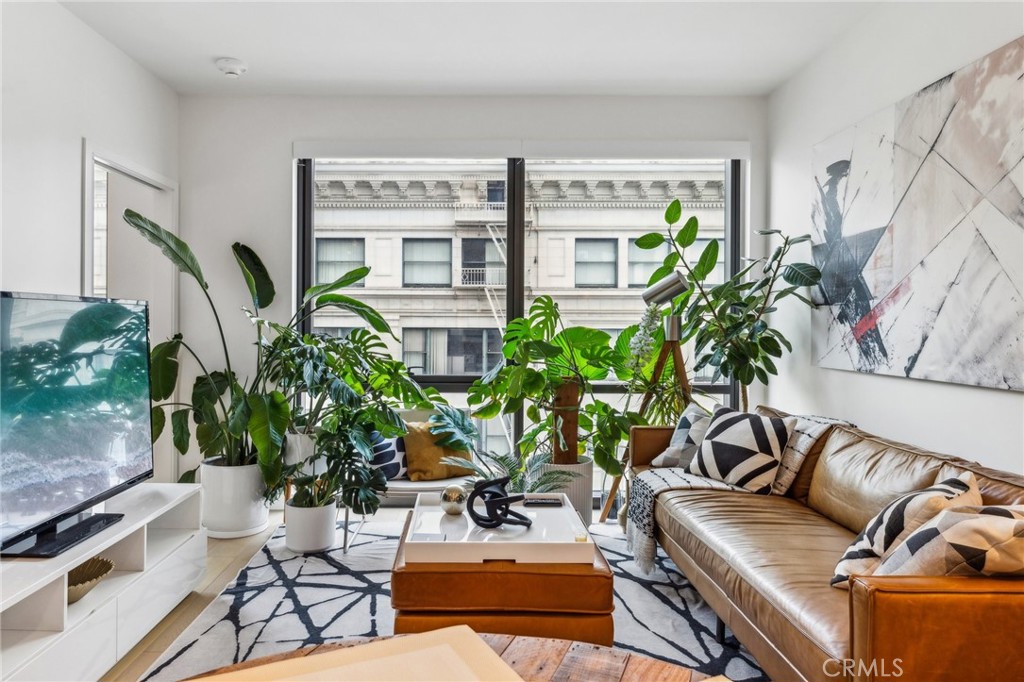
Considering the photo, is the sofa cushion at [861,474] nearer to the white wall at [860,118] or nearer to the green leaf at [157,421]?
the white wall at [860,118]

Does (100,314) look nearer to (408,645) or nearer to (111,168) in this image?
(111,168)

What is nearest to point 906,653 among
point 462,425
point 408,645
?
point 408,645

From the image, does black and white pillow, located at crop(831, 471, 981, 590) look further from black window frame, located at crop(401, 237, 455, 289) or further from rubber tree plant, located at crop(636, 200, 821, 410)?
black window frame, located at crop(401, 237, 455, 289)

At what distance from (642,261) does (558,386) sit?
1193 millimetres

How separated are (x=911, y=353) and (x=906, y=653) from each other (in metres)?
1.70

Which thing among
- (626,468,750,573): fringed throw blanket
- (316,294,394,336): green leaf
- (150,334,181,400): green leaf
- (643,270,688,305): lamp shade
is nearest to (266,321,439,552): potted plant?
(316,294,394,336): green leaf

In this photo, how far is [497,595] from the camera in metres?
1.93

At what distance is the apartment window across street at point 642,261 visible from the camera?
438 cm

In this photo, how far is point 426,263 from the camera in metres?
4.39

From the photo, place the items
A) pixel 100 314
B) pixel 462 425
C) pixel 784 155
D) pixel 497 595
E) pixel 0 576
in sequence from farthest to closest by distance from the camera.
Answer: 1. pixel 784 155
2. pixel 462 425
3. pixel 100 314
4. pixel 497 595
5. pixel 0 576

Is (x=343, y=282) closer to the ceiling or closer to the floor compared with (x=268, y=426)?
closer to the ceiling

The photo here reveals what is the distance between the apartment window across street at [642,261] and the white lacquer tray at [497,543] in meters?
2.52

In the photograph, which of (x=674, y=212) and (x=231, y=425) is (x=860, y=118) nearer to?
(x=674, y=212)

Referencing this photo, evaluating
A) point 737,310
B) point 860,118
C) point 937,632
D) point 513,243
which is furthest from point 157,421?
point 860,118
